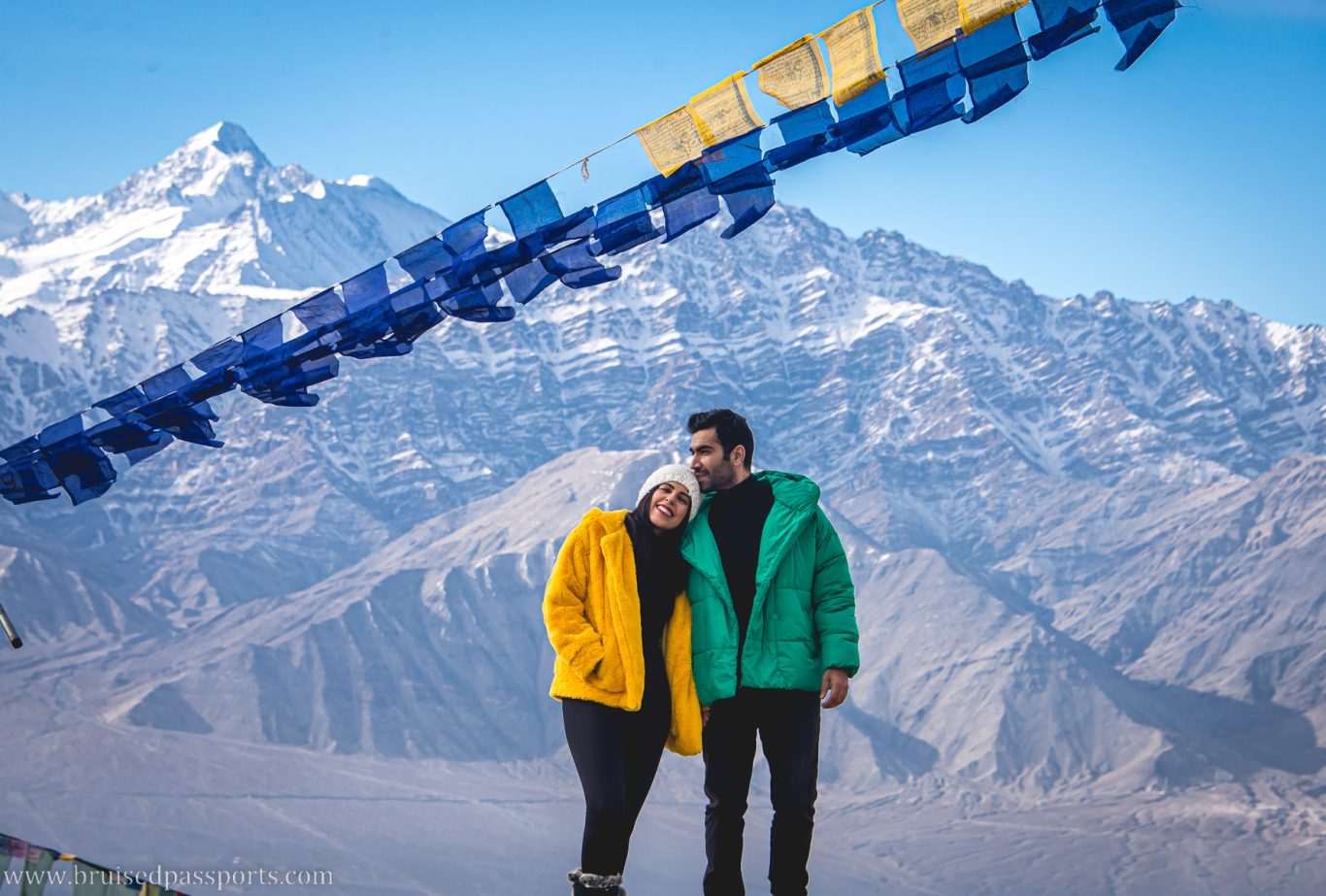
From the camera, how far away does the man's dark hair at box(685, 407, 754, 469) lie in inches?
243

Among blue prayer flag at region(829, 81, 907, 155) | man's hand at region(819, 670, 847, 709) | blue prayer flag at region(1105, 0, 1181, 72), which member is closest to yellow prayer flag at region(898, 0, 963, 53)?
blue prayer flag at region(829, 81, 907, 155)

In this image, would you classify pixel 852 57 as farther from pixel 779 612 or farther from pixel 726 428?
pixel 779 612

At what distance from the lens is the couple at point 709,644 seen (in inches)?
226

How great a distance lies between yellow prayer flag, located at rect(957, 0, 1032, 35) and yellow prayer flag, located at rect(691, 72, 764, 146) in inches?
33.9

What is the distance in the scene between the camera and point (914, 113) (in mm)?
5664

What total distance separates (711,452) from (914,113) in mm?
1587

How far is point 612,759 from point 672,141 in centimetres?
246

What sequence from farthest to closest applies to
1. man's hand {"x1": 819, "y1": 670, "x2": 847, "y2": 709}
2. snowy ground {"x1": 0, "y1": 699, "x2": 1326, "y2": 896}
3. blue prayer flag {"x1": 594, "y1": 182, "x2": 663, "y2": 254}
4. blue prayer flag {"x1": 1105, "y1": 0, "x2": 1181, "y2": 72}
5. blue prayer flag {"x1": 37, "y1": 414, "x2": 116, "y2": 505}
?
snowy ground {"x1": 0, "y1": 699, "x2": 1326, "y2": 896}
blue prayer flag {"x1": 37, "y1": 414, "x2": 116, "y2": 505}
blue prayer flag {"x1": 594, "y1": 182, "x2": 663, "y2": 254}
man's hand {"x1": 819, "y1": 670, "x2": 847, "y2": 709}
blue prayer flag {"x1": 1105, "y1": 0, "x2": 1181, "y2": 72}

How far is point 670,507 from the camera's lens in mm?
5945

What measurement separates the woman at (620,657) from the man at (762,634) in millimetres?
110

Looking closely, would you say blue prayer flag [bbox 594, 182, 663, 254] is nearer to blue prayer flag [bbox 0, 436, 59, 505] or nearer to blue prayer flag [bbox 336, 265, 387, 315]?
blue prayer flag [bbox 336, 265, 387, 315]

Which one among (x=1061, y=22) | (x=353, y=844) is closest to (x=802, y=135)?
(x=1061, y=22)

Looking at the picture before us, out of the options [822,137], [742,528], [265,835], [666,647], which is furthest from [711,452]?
[265,835]

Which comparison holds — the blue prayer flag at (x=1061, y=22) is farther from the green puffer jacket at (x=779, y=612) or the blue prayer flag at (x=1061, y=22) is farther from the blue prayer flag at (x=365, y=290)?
the blue prayer flag at (x=365, y=290)
